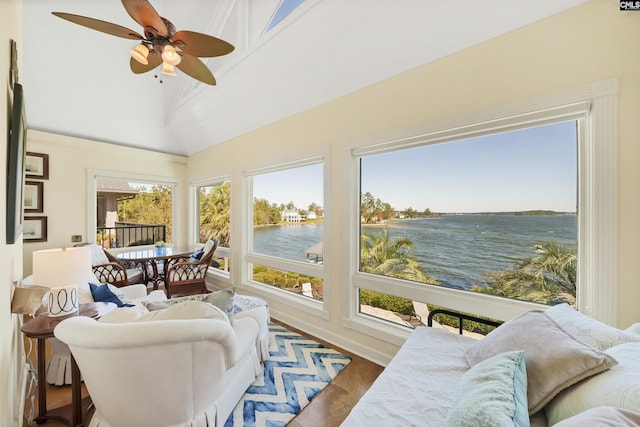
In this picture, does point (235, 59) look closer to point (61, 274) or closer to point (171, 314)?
point (61, 274)

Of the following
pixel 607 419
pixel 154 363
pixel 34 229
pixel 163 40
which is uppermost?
pixel 163 40

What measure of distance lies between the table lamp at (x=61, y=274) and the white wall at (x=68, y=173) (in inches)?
115

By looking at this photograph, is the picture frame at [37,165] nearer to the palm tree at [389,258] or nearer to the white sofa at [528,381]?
the palm tree at [389,258]

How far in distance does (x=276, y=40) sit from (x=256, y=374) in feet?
9.66

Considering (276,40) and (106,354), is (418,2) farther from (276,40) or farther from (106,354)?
(106,354)

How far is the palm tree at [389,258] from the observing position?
2252 mm

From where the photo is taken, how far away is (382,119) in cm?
228

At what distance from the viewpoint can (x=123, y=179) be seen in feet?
14.0

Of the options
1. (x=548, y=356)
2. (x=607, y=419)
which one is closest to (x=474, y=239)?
(x=548, y=356)

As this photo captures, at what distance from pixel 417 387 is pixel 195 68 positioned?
113 inches

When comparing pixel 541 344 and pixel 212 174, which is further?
pixel 212 174

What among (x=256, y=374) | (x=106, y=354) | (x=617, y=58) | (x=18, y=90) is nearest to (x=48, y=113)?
(x=18, y=90)

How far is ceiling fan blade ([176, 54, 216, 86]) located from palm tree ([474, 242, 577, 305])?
9.66 feet

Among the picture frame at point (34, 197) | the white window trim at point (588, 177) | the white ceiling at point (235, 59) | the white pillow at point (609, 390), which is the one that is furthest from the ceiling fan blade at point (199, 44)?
the picture frame at point (34, 197)
